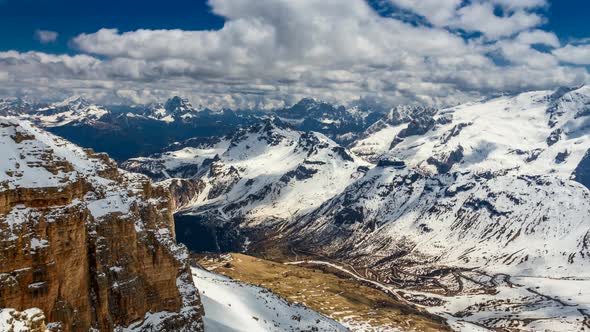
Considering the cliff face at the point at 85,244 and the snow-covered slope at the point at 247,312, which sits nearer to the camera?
the cliff face at the point at 85,244

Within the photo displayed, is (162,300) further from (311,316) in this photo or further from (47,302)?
(311,316)

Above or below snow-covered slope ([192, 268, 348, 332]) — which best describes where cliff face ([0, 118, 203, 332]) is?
above

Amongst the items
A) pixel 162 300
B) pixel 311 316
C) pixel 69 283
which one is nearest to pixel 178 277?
pixel 162 300

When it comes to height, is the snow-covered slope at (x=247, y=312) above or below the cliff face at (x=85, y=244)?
below

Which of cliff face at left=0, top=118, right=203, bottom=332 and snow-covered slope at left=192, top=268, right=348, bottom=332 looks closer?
cliff face at left=0, top=118, right=203, bottom=332
